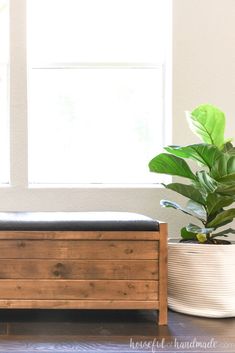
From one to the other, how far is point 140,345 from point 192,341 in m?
0.24

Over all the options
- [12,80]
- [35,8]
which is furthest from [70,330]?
[35,8]

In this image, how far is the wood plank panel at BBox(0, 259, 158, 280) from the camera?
1.77m

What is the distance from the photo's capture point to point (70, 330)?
175 centimetres

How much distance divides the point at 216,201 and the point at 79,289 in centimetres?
85

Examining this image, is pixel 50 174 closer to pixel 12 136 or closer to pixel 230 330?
pixel 12 136

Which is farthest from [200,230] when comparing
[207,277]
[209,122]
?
[209,122]

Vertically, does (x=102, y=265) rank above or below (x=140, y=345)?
above

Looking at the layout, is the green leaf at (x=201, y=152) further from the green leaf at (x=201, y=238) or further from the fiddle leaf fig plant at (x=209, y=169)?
the green leaf at (x=201, y=238)

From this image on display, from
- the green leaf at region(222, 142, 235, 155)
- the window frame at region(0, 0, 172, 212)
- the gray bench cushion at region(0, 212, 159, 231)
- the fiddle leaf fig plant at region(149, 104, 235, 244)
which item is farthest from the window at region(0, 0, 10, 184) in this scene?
the green leaf at region(222, 142, 235, 155)

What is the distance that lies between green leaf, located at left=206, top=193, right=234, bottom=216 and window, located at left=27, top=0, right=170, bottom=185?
2.52 feet

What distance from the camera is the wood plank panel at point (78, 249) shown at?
1.77 m

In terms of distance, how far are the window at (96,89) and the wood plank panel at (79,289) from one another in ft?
3.37

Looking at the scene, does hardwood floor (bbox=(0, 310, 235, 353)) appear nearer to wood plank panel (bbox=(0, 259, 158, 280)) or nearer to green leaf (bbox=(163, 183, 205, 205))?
wood plank panel (bbox=(0, 259, 158, 280))

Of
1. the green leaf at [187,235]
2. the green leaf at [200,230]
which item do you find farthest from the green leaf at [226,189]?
the green leaf at [187,235]
